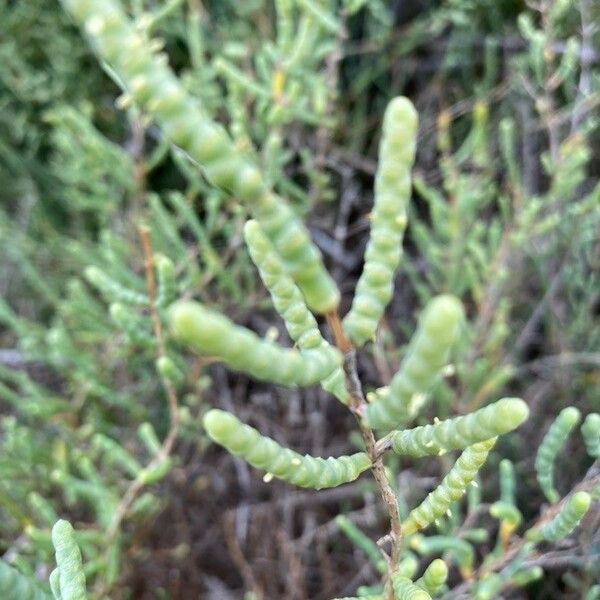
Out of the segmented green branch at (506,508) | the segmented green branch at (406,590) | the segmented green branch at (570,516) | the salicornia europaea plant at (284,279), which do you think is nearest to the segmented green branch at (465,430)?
the salicornia europaea plant at (284,279)

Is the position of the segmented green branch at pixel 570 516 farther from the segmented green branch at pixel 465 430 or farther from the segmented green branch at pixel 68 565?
the segmented green branch at pixel 68 565

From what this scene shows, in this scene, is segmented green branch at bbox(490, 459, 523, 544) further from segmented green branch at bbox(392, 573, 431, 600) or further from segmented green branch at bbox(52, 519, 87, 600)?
segmented green branch at bbox(52, 519, 87, 600)

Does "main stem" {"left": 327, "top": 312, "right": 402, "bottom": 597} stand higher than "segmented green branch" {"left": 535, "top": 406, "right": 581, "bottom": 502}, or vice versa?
"segmented green branch" {"left": 535, "top": 406, "right": 581, "bottom": 502}

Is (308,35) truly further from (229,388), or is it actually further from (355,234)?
(229,388)

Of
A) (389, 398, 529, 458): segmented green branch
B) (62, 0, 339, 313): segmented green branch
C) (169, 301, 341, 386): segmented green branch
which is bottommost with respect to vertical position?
(389, 398, 529, 458): segmented green branch

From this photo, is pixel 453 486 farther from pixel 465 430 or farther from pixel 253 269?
pixel 253 269

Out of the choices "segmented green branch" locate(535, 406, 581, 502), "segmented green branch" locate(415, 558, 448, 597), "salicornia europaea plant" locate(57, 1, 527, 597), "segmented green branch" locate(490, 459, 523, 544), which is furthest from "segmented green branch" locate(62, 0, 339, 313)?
"segmented green branch" locate(490, 459, 523, 544)

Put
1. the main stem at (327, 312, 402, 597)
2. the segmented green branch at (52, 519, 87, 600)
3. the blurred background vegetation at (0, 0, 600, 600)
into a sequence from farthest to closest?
the blurred background vegetation at (0, 0, 600, 600) → the segmented green branch at (52, 519, 87, 600) → the main stem at (327, 312, 402, 597)
